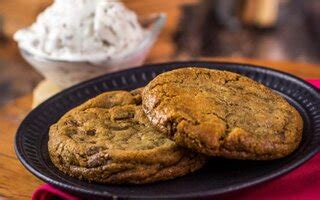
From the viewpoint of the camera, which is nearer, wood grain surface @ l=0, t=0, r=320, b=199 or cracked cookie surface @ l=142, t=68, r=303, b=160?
cracked cookie surface @ l=142, t=68, r=303, b=160

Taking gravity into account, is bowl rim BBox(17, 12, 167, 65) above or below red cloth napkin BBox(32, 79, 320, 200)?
below

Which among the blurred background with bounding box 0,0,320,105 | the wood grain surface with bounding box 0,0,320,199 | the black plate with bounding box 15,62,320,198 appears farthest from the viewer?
the blurred background with bounding box 0,0,320,105

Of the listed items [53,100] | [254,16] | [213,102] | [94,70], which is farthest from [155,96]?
[254,16]

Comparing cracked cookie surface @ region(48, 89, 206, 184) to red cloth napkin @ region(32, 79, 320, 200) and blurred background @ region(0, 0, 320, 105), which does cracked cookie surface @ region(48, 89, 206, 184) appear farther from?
blurred background @ region(0, 0, 320, 105)

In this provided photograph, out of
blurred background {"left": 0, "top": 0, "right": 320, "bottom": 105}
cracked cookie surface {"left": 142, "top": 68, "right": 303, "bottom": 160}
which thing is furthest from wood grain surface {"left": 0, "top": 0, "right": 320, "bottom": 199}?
blurred background {"left": 0, "top": 0, "right": 320, "bottom": 105}

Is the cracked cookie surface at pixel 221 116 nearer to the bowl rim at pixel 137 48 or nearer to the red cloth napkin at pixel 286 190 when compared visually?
the red cloth napkin at pixel 286 190

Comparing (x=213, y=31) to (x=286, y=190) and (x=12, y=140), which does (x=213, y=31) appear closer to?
(x=12, y=140)
